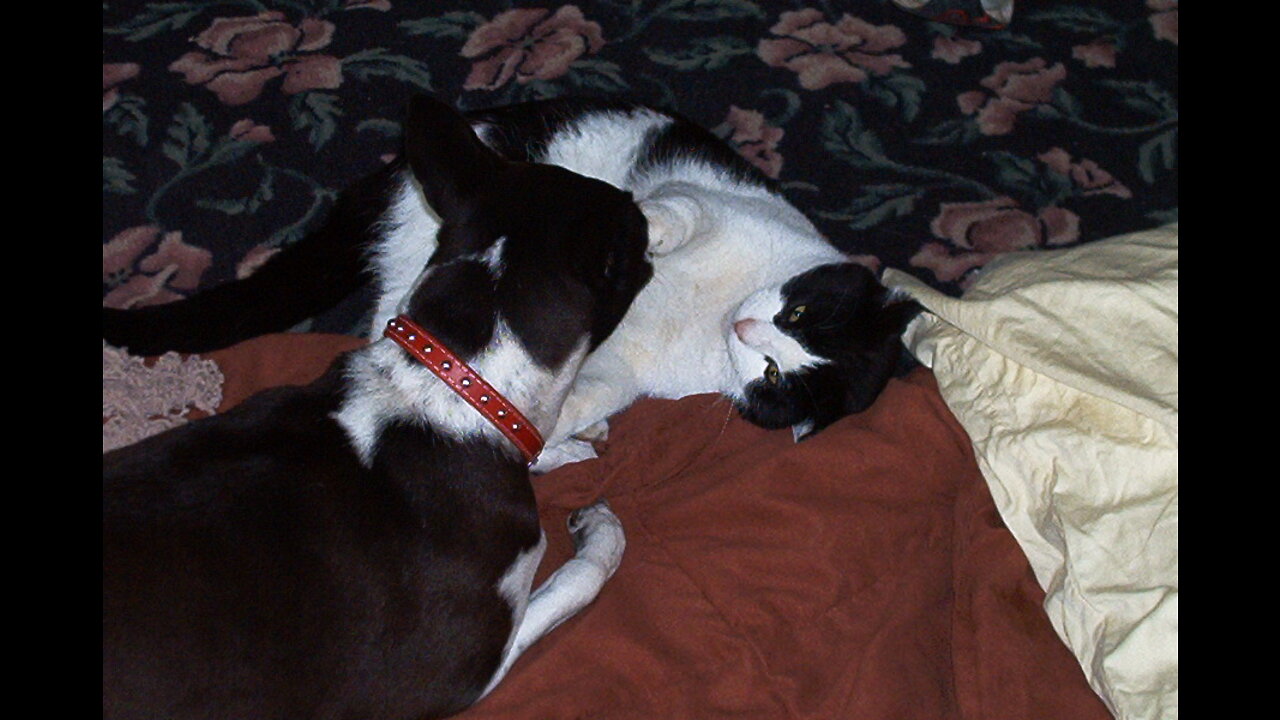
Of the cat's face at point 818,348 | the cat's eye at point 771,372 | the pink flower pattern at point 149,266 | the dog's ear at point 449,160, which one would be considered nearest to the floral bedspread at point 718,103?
the pink flower pattern at point 149,266

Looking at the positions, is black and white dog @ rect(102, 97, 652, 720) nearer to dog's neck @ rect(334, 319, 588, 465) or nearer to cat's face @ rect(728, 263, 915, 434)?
dog's neck @ rect(334, 319, 588, 465)

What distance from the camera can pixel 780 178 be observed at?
268 cm

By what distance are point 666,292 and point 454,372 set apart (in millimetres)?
732

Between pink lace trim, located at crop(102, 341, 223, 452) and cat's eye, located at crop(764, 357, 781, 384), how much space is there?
105 cm

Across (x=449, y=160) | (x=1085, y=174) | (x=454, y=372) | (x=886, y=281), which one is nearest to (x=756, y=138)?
(x=886, y=281)

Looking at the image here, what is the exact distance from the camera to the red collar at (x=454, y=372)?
1584 millimetres

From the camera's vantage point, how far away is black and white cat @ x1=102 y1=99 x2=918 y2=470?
6.68 feet

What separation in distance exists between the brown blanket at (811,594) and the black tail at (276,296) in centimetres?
14

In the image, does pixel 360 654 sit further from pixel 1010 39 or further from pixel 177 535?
pixel 1010 39

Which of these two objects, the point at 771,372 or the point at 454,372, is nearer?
the point at 454,372

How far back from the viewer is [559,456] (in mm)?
2119

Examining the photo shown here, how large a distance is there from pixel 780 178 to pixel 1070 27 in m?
1.13

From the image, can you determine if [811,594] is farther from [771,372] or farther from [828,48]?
[828,48]
